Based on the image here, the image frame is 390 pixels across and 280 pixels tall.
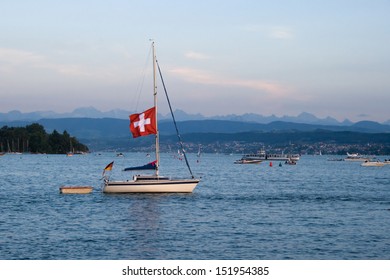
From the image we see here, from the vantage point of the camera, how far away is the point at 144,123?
74188 millimetres

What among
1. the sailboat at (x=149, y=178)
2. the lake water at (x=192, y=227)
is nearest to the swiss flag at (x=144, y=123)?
the sailboat at (x=149, y=178)

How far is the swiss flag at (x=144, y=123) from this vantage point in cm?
7388

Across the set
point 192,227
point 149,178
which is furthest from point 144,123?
point 192,227

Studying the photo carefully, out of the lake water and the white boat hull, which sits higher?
the white boat hull

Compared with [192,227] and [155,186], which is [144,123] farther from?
[192,227]

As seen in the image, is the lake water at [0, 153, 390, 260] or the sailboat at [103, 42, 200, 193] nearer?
the lake water at [0, 153, 390, 260]

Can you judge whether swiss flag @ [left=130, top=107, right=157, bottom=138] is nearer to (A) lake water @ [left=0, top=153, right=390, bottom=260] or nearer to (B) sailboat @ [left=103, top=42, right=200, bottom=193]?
(B) sailboat @ [left=103, top=42, right=200, bottom=193]

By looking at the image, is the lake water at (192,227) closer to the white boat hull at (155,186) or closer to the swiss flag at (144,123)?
the white boat hull at (155,186)

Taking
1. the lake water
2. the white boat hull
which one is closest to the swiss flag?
the white boat hull

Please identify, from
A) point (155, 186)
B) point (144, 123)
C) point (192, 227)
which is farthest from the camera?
point (144, 123)

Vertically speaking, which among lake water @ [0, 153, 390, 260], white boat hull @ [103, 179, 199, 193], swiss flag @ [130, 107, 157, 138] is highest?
swiss flag @ [130, 107, 157, 138]

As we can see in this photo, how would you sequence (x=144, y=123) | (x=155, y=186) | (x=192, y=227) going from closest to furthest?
(x=192, y=227)
(x=155, y=186)
(x=144, y=123)

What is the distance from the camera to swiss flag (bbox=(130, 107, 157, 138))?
73875 millimetres
